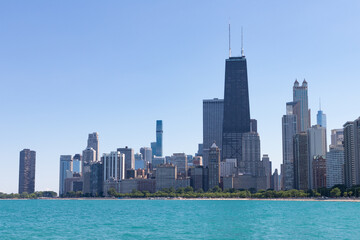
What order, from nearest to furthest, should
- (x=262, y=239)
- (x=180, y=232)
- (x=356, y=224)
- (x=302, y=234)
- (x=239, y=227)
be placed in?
(x=262, y=239) → (x=302, y=234) → (x=180, y=232) → (x=239, y=227) → (x=356, y=224)

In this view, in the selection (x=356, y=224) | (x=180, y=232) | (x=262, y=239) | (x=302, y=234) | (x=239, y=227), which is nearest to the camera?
(x=262, y=239)

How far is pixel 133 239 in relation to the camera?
95.1 meters

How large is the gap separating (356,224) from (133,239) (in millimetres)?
58367

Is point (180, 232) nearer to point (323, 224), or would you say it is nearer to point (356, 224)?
point (323, 224)

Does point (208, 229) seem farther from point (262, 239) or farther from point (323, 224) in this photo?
point (323, 224)

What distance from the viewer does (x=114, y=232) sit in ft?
353

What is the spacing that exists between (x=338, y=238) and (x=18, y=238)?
2460 inches

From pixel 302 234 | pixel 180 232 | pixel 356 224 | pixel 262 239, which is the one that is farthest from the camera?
pixel 356 224

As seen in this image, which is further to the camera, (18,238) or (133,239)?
(18,238)

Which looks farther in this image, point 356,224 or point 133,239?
point 356,224

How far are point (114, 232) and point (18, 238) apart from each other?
1944cm

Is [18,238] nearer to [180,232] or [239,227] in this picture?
[180,232]

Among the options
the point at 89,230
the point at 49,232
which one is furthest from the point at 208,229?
the point at 49,232

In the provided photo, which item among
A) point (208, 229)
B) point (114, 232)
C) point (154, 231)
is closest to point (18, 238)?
point (114, 232)
